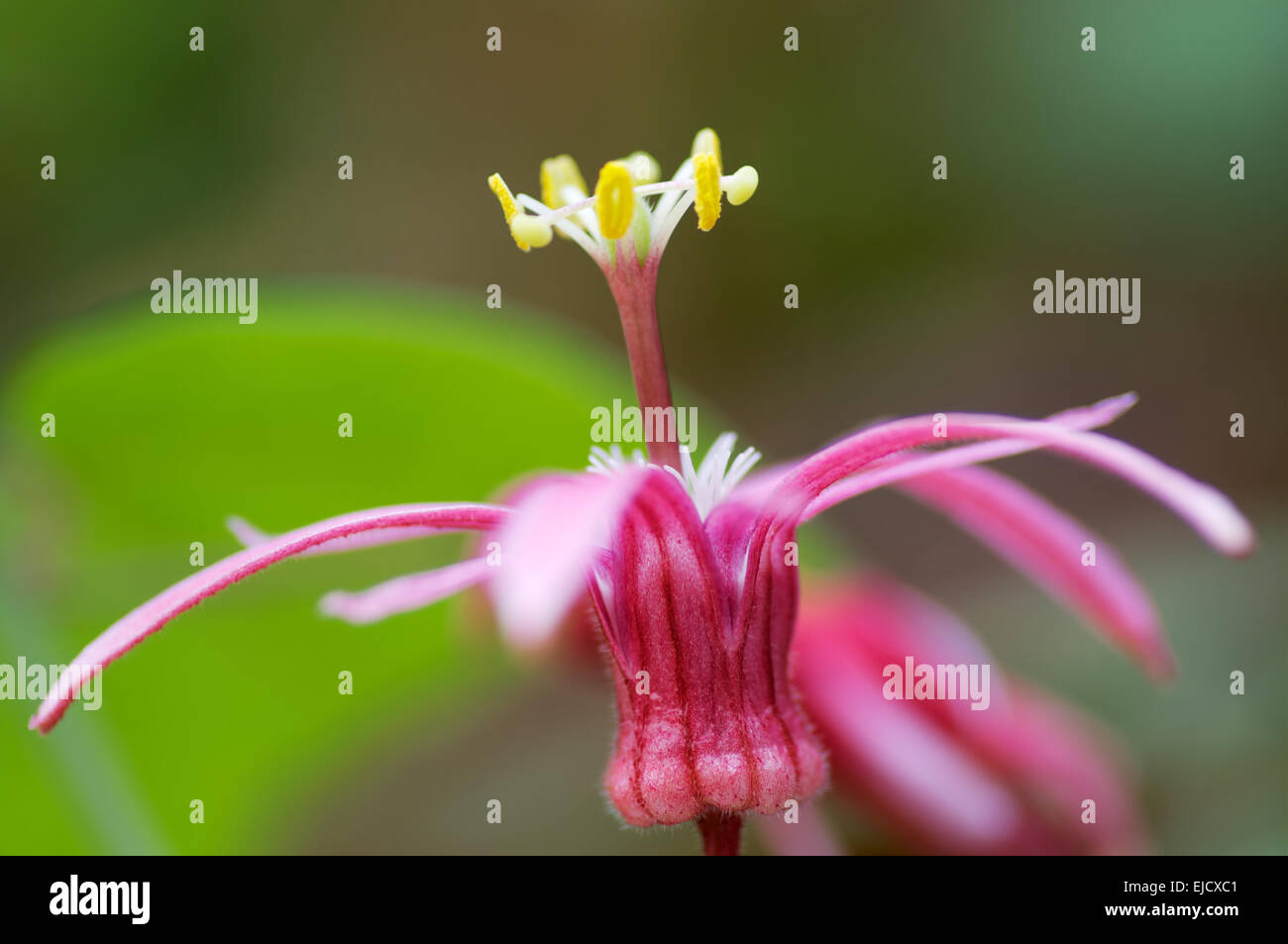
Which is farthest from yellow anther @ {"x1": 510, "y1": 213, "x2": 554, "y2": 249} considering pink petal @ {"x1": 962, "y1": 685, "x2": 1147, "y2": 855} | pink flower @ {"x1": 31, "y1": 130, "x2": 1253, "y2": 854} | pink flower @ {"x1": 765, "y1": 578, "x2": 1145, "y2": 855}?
pink petal @ {"x1": 962, "y1": 685, "x2": 1147, "y2": 855}

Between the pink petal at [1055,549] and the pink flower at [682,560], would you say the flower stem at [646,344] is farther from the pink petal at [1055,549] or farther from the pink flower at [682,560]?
the pink petal at [1055,549]

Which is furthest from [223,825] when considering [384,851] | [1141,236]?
[1141,236]

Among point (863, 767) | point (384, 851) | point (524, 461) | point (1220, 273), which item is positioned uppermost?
point (1220, 273)

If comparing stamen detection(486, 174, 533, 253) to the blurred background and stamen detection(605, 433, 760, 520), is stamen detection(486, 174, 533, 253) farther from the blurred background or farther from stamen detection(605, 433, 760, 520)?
the blurred background

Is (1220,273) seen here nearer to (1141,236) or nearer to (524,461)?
(1141,236)

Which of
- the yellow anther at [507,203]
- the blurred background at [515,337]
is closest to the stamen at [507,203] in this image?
the yellow anther at [507,203]

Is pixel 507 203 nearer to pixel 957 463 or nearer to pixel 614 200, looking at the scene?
pixel 614 200

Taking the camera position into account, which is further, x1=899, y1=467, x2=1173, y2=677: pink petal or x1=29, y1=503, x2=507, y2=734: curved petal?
x1=899, y1=467, x2=1173, y2=677: pink petal
